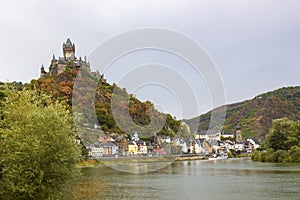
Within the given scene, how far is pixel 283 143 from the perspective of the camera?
62344 mm

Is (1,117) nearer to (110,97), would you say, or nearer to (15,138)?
(15,138)

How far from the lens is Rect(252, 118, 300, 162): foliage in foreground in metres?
59.0

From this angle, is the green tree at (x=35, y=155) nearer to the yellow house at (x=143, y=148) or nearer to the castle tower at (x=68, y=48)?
the yellow house at (x=143, y=148)

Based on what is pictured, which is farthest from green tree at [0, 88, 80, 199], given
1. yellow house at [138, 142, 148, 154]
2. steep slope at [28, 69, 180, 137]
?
yellow house at [138, 142, 148, 154]

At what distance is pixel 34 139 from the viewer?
17531 millimetres

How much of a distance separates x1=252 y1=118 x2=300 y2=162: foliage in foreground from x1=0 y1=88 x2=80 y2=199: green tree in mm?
45789

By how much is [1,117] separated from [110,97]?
299 feet

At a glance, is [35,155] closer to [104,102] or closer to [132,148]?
[132,148]

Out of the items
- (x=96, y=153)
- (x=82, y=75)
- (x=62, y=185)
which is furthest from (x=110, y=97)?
(x=62, y=185)

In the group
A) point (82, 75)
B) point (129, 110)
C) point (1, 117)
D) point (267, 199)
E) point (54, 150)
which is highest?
point (82, 75)

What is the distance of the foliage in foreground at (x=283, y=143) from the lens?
2323 inches

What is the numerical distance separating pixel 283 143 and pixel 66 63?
80.9 m

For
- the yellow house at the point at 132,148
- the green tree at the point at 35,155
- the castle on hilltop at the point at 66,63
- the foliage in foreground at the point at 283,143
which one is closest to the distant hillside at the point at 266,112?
the castle on hilltop at the point at 66,63

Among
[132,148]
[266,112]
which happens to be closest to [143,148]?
[132,148]
